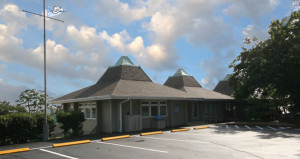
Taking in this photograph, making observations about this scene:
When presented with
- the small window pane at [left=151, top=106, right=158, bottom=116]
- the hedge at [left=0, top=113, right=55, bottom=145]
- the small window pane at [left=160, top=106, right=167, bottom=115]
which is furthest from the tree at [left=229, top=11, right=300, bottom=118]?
the hedge at [left=0, top=113, right=55, bottom=145]

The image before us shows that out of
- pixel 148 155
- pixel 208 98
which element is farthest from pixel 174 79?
pixel 148 155

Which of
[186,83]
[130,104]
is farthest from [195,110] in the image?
[130,104]

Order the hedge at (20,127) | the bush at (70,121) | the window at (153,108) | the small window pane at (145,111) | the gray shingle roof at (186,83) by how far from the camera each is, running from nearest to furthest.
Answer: the hedge at (20,127) → the bush at (70,121) → the small window pane at (145,111) → the window at (153,108) → the gray shingle roof at (186,83)

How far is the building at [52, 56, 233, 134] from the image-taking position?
1830 centimetres

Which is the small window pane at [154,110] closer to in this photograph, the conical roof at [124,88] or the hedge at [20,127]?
the conical roof at [124,88]

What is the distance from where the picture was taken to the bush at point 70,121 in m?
16.4

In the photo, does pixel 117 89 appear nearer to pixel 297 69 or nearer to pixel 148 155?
pixel 148 155

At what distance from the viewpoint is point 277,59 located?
74.6ft

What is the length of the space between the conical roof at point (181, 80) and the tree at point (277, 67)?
5.62 meters

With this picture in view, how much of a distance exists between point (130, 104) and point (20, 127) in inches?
291

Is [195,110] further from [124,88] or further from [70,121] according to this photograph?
[70,121]

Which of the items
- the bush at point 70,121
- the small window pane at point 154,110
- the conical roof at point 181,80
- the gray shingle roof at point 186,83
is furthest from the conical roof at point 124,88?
the conical roof at point 181,80

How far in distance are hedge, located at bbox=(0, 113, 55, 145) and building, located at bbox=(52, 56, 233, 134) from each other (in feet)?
13.0

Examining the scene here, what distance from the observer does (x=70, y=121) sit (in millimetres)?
16453
